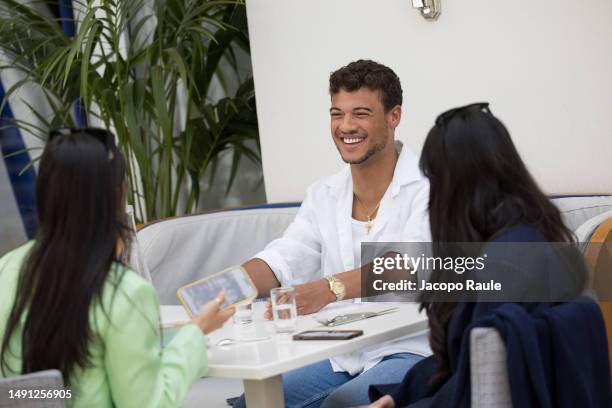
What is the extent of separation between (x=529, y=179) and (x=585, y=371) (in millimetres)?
456

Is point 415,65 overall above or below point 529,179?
above

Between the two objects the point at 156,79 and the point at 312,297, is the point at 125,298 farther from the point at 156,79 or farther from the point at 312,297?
the point at 156,79

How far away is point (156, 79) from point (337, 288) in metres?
2.10

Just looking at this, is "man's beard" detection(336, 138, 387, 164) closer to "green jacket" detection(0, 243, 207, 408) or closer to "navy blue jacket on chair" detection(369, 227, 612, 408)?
"navy blue jacket on chair" detection(369, 227, 612, 408)

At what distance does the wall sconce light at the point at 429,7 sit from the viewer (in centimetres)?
386

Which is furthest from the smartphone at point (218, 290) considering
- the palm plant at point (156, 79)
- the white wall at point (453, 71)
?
the palm plant at point (156, 79)

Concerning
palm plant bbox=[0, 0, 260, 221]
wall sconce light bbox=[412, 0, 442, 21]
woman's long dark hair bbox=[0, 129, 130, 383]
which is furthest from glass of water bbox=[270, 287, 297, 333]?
palm plant bbox=[0, 0, 260, 221]

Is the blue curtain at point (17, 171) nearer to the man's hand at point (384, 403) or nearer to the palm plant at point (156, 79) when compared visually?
the palm plant at point (156, 79)

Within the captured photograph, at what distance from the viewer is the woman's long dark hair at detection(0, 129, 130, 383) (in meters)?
1.92

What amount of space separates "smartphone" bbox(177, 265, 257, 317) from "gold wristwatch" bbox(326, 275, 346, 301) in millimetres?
423

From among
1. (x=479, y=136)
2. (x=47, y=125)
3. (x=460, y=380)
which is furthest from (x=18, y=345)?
(x=47, y=125)

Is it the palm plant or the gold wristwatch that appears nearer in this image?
the gold wristwatch

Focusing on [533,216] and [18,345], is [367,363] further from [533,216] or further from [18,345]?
[18,345]

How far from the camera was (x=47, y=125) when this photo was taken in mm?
5426
